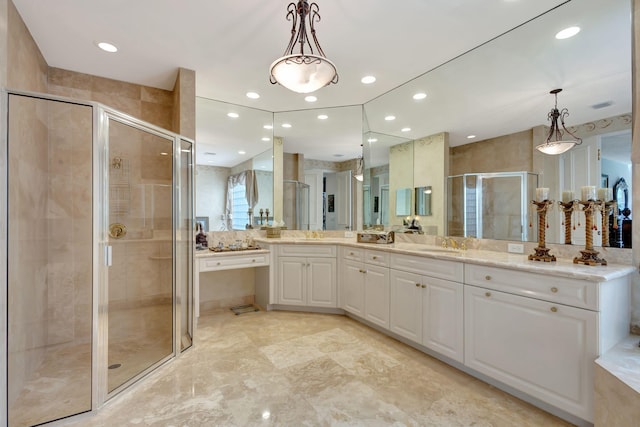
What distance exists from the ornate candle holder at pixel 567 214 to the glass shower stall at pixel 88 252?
3.06 m

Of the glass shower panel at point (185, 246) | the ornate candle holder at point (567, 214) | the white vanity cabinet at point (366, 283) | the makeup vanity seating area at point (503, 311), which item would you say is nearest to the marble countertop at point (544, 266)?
the makeup vanity seating area at point (503, 311)

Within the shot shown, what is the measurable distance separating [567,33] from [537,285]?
1778mm

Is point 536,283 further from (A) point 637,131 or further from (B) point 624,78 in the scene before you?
(B) point 624,78

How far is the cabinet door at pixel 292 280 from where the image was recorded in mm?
3613

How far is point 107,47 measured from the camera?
252cm

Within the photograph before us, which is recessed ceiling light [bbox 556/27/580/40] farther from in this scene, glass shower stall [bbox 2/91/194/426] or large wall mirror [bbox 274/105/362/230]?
glass shower stall [bbox 2/91/194/426]

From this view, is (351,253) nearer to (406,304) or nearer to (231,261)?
(406,304)

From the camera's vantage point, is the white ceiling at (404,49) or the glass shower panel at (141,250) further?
the glass shower panel at (141,250)

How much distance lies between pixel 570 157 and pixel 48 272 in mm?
4258

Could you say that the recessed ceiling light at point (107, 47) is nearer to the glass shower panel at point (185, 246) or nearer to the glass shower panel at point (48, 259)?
the glass shower panel at point (48, 259)

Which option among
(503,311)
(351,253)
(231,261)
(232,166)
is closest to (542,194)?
(503,311)

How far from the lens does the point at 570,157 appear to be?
2.15m

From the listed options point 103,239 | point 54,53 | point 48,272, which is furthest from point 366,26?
point 48,272

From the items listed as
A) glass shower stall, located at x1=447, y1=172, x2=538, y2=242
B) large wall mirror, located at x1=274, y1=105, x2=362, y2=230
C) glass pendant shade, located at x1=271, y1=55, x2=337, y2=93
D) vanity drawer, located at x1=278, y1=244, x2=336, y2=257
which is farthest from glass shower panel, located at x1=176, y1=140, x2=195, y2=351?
glass shower stall, located at x1=447, y1=172, x2=538, y2=242
